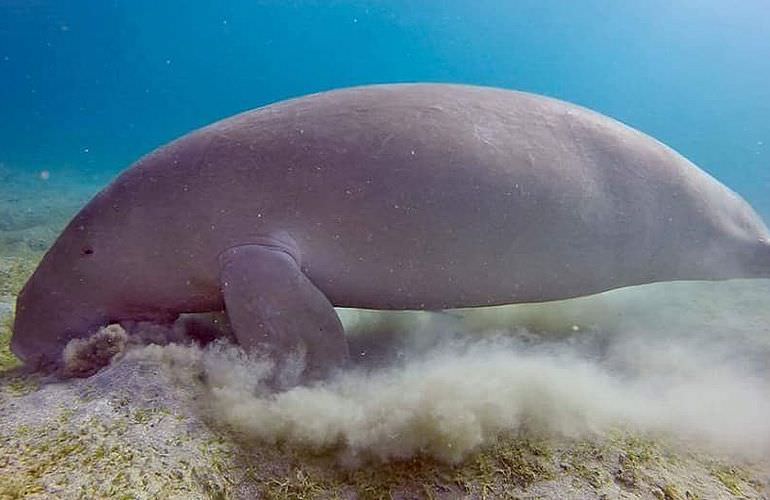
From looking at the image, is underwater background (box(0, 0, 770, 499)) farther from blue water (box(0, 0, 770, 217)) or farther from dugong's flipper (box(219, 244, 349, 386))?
blue water (box(0, 0, 770, 217))

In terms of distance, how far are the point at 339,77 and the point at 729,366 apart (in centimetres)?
13951

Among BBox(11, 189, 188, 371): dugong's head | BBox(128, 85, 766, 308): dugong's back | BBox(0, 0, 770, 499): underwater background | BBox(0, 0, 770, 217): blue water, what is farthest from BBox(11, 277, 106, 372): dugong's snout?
BBox(0, 0, 770, 217): blue water

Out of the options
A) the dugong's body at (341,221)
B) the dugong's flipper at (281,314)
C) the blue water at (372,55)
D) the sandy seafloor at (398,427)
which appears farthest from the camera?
the blue water at (372,55)

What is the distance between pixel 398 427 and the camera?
211cm

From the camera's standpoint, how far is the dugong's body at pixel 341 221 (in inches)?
113

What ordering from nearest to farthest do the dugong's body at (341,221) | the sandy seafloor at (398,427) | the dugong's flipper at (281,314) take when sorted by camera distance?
the sandy seafloor at (398,427) < the dugong's flipper at (281,314) < the dugong's body at (341,221)

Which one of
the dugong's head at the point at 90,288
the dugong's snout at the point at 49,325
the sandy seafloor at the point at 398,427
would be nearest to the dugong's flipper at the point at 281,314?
the sandy seafloor at the point at 398,427

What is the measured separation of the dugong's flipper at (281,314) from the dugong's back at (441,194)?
0.22 meters

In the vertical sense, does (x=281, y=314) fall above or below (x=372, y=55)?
below

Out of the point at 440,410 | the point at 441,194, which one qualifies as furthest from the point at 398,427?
the point at 441,194

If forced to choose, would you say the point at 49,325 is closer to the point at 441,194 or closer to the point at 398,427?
the point at 398,427

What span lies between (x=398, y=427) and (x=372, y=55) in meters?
140

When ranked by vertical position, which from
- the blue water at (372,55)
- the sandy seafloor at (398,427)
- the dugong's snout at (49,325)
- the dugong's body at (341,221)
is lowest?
the sandy seafloor at (398,427)

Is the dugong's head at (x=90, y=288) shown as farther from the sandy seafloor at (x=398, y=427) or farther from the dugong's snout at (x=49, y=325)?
the sandy seafloor at (x=398, y=427)
